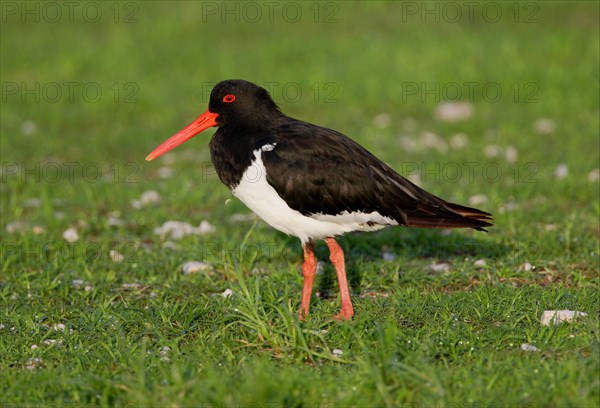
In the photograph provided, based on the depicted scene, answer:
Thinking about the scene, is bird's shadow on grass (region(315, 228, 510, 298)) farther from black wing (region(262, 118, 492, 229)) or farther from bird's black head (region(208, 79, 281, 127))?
bird's black head (region(208, 79, 281, 127))

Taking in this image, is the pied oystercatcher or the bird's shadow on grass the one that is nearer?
the pied oystercatcher

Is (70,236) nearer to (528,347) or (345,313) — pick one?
(345,313)

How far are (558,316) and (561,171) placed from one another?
13.5 ft

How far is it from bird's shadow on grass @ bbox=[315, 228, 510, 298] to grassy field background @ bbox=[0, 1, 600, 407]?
0.09ft

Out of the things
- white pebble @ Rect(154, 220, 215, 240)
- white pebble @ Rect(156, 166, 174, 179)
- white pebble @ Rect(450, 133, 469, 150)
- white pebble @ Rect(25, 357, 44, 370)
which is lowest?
white pebble @ Rect(156, 166, 174, 179)

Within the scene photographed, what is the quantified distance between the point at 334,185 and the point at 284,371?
1.54 m

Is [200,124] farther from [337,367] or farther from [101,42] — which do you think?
[101,42]

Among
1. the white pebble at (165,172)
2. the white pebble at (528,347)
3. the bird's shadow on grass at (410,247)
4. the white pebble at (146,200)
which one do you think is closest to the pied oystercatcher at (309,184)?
the bird's shadow on grass at (410,247)

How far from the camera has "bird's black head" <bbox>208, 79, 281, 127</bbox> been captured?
5.98 metres

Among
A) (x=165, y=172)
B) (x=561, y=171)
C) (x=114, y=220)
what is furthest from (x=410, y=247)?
(x=165, y=172)

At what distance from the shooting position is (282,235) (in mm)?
7402

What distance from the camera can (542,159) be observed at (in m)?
9.84

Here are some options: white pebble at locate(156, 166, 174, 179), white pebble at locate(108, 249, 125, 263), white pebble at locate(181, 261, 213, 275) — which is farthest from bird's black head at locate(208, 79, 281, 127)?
white pebble at locate(156, 166, 174, 179)

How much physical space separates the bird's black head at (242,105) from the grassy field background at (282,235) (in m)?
1.13
